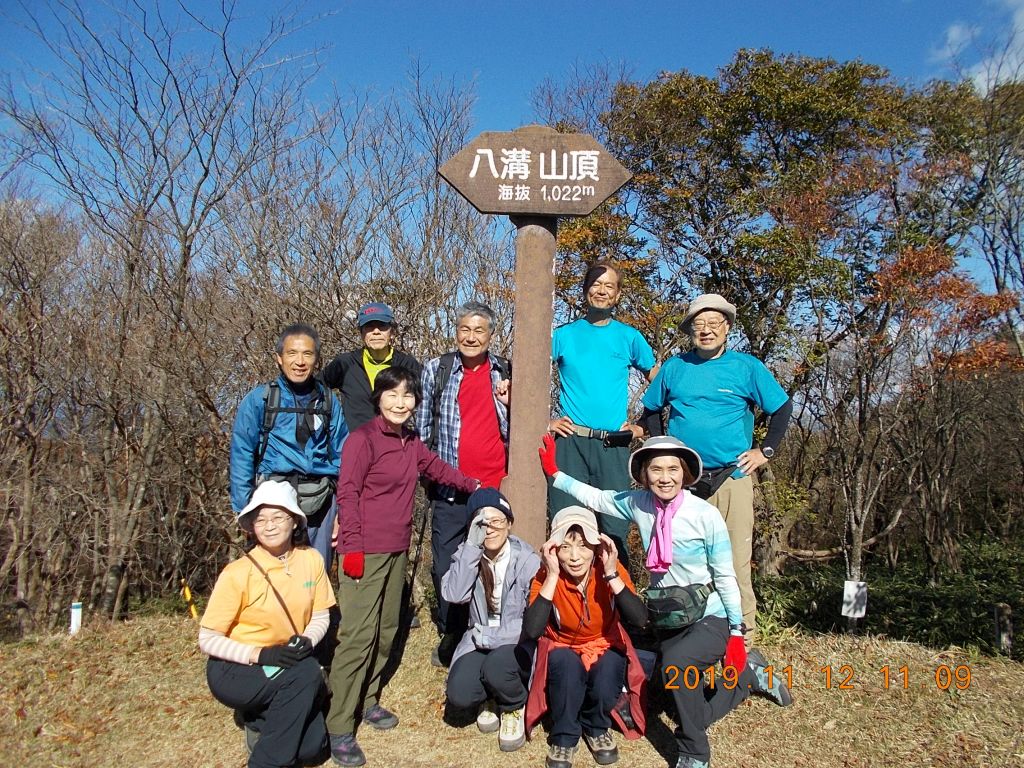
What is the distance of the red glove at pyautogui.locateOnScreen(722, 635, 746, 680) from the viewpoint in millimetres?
2762

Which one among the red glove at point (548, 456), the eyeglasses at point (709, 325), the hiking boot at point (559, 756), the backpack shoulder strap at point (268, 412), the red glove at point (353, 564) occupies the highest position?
the eyeglasses at point (709, 325)

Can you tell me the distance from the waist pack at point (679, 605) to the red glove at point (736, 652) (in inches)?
6.5

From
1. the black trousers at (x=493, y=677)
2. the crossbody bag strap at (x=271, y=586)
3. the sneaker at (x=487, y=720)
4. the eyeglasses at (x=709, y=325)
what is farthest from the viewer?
the eyeglasses at (x=709, y=325)

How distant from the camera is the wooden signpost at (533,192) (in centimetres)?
346

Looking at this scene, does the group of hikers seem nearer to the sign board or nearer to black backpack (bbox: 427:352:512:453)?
black backpack (bbox: 427:352:512:453)

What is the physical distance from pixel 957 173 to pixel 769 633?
9633mm

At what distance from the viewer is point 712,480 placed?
129 inches

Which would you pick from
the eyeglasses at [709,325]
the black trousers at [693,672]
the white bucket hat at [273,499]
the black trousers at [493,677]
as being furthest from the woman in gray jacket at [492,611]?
the eyeglasses at [709,325]

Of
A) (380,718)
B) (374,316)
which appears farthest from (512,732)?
(374,316)

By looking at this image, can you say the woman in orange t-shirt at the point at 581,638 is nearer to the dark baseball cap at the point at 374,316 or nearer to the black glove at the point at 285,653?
the black glove at the point at 285,653

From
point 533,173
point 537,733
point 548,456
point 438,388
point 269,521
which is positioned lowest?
point 537,733

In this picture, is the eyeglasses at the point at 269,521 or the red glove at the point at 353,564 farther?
the red glove at the point at 353,564

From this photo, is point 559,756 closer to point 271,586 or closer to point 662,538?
point 662,538

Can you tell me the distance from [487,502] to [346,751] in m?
1.24
